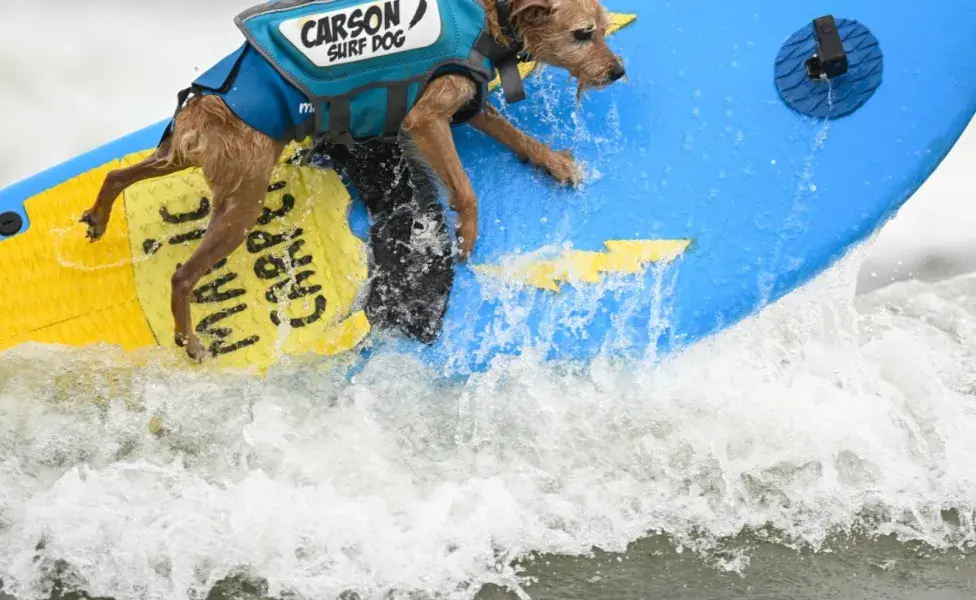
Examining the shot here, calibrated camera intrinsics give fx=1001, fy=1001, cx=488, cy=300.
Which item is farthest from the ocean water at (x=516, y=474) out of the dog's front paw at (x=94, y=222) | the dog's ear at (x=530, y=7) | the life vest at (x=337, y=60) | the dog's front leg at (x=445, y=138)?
the dog's ear at (x=530, y=7)

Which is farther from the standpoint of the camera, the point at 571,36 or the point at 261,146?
the point at 571,36

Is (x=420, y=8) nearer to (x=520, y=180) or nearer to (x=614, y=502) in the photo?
(x=520, y=180)

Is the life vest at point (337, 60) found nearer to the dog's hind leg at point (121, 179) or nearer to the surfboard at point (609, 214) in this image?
the dog's hind leg at point (121, 179)

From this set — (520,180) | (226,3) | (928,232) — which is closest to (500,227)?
(520,180)

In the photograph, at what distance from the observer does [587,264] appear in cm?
327

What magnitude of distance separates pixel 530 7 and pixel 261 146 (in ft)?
2.95

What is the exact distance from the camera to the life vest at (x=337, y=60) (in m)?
2.82

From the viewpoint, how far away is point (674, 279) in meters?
3.29

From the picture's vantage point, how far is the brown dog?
2846mm

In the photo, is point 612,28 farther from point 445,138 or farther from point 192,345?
point 192,345

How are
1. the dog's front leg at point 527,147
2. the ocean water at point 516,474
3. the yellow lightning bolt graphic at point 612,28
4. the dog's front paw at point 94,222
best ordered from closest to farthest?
the ocean water at point 516,474 → the dog's front paw at point 94,222 → the dog's front leg at point 527,147 → the yellow lightning bolt graphic at point 612,28

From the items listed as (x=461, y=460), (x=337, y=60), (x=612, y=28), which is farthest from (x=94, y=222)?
(x=612, y=28)

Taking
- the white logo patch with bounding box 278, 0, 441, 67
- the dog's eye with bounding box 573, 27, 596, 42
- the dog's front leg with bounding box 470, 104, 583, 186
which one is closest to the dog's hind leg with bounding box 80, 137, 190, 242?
the white logo patch with bounding box 278, 0, 441, 67

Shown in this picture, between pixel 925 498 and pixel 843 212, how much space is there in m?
1.03
